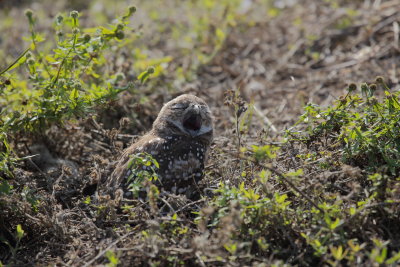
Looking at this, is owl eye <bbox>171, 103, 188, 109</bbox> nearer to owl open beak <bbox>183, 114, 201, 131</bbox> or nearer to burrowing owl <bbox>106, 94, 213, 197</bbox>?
burrowing owl <bbox>106, 94, 213, 197</bbox>

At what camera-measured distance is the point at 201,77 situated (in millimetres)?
7164

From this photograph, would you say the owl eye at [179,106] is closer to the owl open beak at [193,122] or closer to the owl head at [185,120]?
the owl head at [185,120]

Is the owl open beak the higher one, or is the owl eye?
the owl eye

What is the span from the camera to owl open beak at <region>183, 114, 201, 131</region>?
15.3ft

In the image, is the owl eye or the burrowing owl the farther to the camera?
the owl eye

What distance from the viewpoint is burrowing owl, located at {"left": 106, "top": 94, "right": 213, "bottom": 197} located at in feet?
14.1

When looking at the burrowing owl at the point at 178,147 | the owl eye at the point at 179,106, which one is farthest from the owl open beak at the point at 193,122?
the owl eye at the point at 179,106

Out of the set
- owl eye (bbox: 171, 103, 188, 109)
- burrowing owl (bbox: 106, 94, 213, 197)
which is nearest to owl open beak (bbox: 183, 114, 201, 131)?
burrowing owl (bbox: 106, 94, 213, 197)

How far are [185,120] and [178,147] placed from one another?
34 cm

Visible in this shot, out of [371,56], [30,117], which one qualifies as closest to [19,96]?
[30,117]

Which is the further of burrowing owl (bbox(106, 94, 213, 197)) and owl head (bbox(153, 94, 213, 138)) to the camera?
owl head (bbox(153, 94, 213, 138))

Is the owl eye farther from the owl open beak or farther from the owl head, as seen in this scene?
the owl open beak

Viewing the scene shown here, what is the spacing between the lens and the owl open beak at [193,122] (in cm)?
466

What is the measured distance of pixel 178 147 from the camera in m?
4.47
